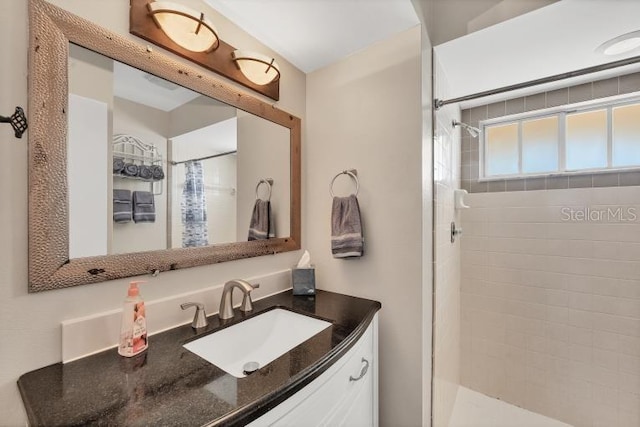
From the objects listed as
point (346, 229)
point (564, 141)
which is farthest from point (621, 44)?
point (346, 229)

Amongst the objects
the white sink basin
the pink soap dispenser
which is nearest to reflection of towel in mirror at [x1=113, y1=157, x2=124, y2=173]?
the pink soap dispenser

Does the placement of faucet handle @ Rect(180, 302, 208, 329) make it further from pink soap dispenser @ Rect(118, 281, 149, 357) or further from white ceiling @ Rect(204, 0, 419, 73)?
white ceiling @ Rect(204, 0, 419, 73)

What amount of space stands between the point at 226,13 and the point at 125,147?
0.78m

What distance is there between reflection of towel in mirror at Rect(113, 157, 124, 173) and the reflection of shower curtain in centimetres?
23

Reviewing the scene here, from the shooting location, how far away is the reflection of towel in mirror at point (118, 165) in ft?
2.85

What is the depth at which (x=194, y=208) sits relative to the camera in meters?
1.10

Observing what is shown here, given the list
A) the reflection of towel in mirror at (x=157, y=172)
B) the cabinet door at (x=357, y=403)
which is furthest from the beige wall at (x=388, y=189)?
the reflection of towel in mirror at (x=157, y=172)

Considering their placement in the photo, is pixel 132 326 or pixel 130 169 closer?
pixel 132 326

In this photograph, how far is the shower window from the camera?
177 centimetres

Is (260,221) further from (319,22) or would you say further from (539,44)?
(539,44)

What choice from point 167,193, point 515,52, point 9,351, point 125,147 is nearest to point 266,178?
point 167,193

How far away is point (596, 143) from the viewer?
6.09ft

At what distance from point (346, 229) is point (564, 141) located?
191 cm

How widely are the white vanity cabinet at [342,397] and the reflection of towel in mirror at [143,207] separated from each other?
30.0 inches
